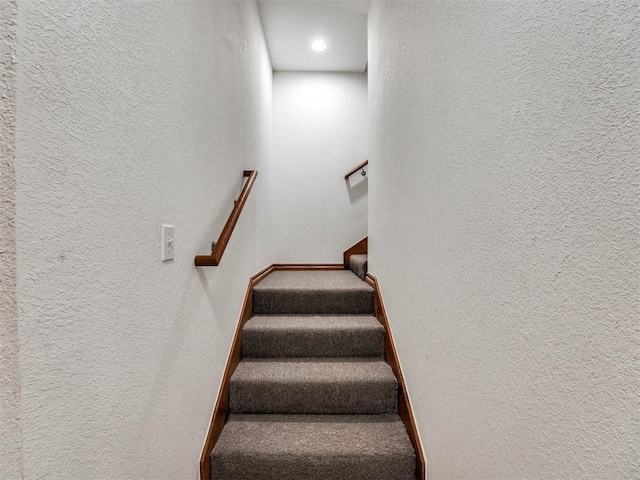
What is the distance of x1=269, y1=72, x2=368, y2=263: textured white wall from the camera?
315 centimetres

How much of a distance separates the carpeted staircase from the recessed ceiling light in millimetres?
2140

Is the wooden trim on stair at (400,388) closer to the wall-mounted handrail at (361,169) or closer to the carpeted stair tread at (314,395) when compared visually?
the carpeted stair tread at (314,395)

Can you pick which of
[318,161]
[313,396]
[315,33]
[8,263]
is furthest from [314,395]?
[315,33]

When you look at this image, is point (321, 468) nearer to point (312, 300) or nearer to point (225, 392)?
point (225, 392)

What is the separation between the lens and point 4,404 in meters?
0.40

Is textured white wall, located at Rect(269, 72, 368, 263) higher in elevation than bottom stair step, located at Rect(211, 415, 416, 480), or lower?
higher

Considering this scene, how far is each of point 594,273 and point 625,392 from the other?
0.17 meters

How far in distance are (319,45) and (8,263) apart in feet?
9.62

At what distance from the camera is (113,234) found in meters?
0.64

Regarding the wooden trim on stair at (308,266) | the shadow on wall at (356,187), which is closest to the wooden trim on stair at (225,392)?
the wooden trim on stair at (308,266)

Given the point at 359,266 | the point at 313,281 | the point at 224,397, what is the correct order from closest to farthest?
the point at 224,397, the point at 313,281, the point at 359,266

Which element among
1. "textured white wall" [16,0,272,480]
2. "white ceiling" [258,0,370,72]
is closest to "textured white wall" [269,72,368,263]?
"white ceiling" [258,0,370,72]

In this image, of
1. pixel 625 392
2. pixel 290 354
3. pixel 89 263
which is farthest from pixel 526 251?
pixel 290 354

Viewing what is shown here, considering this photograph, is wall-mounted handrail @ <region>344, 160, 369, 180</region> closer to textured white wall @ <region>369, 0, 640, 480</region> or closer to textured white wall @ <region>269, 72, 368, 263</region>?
textured white wall @ <region>269, 72, 368, 263</region>
